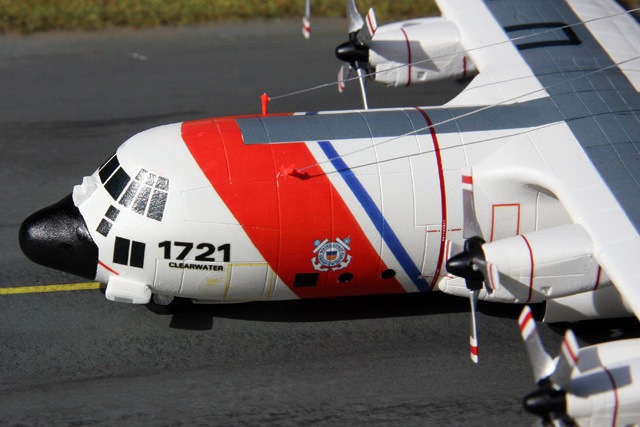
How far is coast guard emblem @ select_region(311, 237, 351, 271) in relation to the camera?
1505cm

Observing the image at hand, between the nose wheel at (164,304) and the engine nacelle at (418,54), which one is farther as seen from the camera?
the engine nacelle at (418,54)

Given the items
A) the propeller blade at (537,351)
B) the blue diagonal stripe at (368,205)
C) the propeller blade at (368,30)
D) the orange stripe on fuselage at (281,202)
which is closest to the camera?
the propeller blade at (537,351)

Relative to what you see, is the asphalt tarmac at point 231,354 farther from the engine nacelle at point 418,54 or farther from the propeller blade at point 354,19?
the propeller blade at point 354,19

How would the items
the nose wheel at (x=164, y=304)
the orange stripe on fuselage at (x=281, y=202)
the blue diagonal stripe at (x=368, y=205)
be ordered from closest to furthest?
1. the orange stripe on fuselage at (x=281, y=202)
2. the blue diagonal stripe at (x=368, y=205)
3. the nose wheel at (x=164, y=304)

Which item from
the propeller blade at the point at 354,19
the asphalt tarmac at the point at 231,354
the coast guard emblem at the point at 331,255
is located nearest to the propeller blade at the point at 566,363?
the asphalt tarmac at the point at 231,354

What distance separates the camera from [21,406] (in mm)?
14828

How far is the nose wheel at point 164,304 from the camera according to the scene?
53.3ft

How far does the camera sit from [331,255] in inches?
597

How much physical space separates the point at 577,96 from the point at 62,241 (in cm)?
900

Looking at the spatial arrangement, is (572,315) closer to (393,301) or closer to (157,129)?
(393,301)

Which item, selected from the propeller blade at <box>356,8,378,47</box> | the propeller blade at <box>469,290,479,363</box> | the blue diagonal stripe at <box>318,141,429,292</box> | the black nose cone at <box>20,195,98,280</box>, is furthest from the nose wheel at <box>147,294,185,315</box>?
the propeller blade at <box>356,8,378,47</box>

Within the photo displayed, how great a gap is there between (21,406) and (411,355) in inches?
247

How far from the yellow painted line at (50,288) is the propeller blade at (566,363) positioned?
839 cm

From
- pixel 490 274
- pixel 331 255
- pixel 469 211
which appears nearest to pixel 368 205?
pixel 331 255
